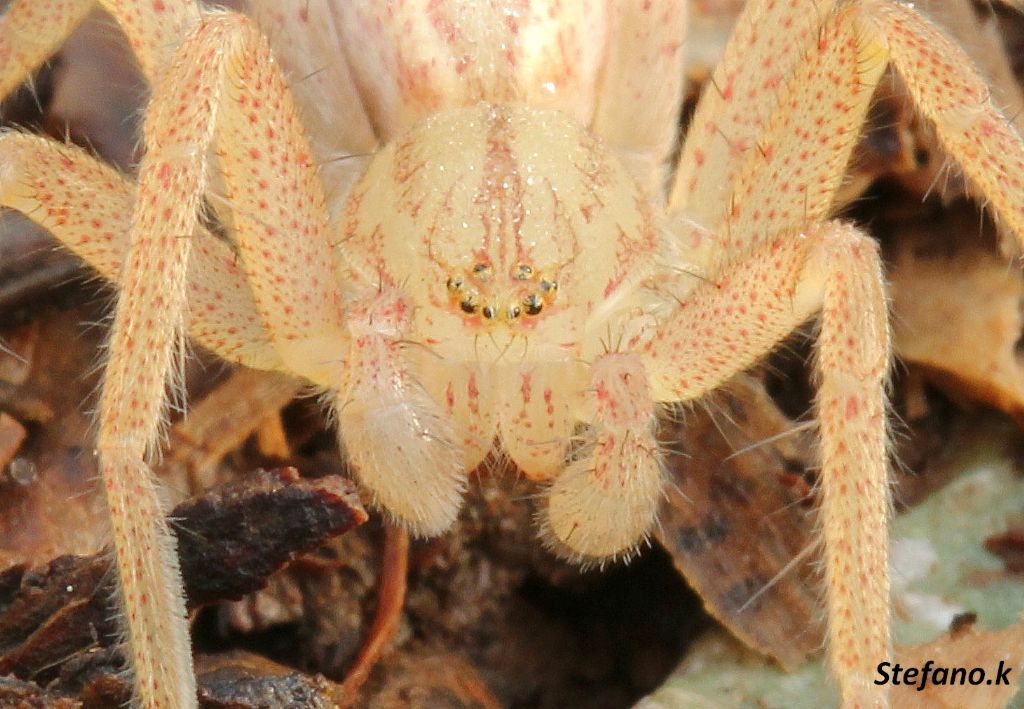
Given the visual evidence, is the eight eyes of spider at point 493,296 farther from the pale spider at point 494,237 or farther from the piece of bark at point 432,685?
the piece of bark at point 432,685

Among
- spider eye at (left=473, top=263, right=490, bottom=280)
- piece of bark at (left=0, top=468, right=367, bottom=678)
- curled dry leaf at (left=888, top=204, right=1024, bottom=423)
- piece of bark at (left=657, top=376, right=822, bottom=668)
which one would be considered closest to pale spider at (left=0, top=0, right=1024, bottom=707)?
spider eye at (left=473, top=263, right=490, bottom=280)

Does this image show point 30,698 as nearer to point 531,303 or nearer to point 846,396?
point 531,303

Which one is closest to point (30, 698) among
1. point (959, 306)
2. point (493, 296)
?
point (493, 296)

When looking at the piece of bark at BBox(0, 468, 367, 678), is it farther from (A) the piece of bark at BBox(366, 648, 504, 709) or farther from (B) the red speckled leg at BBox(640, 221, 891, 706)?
(B) the red speckled leg at BBox(640, 221, 891, 706)

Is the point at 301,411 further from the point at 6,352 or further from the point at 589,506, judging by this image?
the point at 589,506

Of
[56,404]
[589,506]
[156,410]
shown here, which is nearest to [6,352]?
[56,404]

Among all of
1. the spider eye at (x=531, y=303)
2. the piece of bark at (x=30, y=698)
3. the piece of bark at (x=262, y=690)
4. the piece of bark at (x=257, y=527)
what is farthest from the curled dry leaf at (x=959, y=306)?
the piece of bark at (x=30, y=698)
